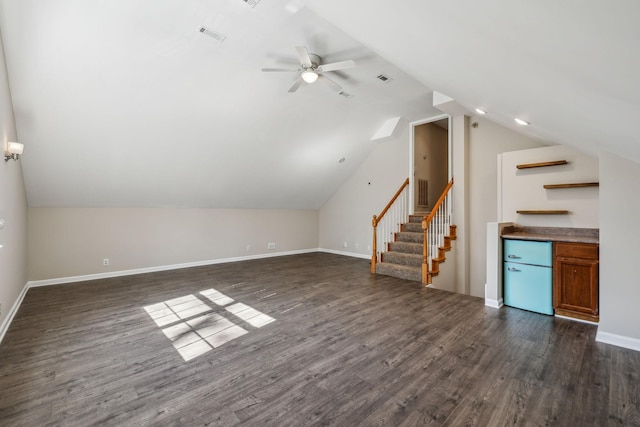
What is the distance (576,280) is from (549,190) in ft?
4.32

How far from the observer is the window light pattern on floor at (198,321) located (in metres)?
2.74

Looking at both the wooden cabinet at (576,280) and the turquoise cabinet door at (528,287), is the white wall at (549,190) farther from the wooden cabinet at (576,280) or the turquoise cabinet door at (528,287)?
the turquoise cabinet door at (528,287)

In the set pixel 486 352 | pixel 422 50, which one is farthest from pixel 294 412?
pixel 422 50

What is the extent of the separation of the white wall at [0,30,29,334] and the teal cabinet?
18.8ft

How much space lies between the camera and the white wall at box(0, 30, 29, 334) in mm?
2932

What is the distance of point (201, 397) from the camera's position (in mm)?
1938

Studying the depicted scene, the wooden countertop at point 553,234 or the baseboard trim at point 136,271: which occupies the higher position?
the wooden countertop at point 553,234

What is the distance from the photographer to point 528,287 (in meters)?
3.56

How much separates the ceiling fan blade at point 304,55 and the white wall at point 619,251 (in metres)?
3.21

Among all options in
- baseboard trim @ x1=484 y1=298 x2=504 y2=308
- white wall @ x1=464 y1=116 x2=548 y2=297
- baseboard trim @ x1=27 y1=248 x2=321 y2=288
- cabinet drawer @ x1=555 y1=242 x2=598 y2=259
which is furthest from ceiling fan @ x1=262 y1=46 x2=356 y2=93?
baseboard trim @ x1=27 y1=248 x2=321 y2=288

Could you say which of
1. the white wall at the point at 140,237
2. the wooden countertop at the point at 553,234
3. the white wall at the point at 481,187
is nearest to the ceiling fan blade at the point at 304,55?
the wooden countertop at the point at 553,234

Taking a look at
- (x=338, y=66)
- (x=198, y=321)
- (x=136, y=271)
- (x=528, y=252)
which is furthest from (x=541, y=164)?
(x=136, y=271)

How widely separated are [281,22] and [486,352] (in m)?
3.92

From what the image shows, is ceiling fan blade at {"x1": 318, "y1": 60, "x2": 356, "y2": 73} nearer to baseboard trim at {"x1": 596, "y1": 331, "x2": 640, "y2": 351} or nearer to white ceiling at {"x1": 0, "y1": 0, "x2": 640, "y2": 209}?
white ceiling at {"x1": 0, "y1": 0, "x2": 640, "y2": 209}
